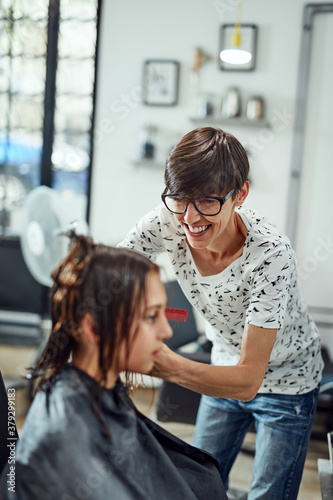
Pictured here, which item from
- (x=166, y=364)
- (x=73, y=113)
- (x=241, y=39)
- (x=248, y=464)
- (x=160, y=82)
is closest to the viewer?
(x=166, y=364)

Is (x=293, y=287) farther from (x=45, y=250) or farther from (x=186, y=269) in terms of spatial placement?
(x=45, y=250)

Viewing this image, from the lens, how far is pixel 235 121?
347 centimetres

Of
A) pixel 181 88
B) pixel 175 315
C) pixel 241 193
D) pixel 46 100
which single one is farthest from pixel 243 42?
pixel 175 315

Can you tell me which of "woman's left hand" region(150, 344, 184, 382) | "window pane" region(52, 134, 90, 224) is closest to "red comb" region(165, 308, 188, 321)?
"woman's left hand" region(150, 344, 184, 382)

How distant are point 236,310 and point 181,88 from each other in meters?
2.62

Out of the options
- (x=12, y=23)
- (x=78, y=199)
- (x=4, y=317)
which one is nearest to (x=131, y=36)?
(x=12, y=23)

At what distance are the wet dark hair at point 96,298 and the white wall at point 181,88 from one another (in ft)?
8.67

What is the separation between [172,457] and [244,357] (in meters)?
0.32

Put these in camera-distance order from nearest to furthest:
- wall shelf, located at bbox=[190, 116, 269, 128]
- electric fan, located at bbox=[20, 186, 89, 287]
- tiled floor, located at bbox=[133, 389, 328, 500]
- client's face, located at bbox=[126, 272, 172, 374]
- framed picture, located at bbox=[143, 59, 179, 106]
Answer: client's face, located at bbox=[126, 272, 172, 374] → tiled floor, located at bbox=[133, 389, 328, 500] → electric fan, located at bbox=[20, 186, 89, 287] → wall shelf, located at bbox=[190, 116, 269, 128] → framed picture, located at bbox=[143, 59, 179, 106]

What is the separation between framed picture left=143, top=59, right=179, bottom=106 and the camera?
11.9 feet

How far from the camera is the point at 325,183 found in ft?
11.4

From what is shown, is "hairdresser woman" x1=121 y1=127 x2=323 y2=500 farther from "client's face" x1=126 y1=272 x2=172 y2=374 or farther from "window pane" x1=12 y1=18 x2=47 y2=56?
"window pane" x1=12 y1=18 x2=47 y2=56

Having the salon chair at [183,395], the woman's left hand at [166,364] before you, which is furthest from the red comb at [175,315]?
the salon chair at [183,395]

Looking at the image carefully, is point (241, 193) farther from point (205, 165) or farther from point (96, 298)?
point (96, 298)
